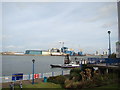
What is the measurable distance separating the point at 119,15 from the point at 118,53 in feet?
26.6

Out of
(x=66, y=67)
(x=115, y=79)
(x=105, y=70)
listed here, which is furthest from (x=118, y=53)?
(x=66, y=67)

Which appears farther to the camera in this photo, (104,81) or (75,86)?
(104,81)

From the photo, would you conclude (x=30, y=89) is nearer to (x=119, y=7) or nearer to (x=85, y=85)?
(x=85, y=85)

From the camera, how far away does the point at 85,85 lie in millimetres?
17594

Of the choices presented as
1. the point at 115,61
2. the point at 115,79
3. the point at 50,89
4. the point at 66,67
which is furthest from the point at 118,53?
the point at 66,67

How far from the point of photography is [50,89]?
57.3 ft

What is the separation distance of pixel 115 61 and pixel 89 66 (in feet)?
14.3

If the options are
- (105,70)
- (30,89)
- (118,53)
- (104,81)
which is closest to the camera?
(30,89)

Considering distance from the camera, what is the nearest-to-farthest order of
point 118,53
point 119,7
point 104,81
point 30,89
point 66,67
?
1. point 30,89
2. point 104,81
3. point 119,7
4. point 118,53
5. point 66,67

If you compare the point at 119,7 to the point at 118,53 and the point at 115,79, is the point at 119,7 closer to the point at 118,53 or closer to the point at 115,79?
the point at 118,53

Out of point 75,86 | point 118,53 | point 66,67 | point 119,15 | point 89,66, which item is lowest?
point 66,67

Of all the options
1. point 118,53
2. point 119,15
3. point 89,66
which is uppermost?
point 119,15

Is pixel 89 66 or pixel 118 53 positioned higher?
pixel 118 53

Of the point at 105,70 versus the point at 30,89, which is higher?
the point at 105,70
